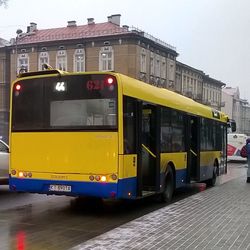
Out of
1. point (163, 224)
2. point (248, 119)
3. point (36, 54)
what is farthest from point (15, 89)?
point (248, 119)

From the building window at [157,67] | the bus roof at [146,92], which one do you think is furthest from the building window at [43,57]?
the bus roof at [146,92]

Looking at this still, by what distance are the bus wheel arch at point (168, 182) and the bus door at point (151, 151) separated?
708mm

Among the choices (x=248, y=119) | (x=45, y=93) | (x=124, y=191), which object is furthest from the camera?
(x=248, y=119)

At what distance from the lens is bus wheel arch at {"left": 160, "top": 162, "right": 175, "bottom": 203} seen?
41.1 ft

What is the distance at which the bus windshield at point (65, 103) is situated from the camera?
1005 centimetres

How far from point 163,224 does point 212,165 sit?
30.7ft

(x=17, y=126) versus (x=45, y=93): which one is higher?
(x=45, y=93)

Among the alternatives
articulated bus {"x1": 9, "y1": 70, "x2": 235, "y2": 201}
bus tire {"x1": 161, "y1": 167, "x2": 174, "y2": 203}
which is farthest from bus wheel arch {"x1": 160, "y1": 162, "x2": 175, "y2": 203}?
articulated bus {"x1": 9, "y1": 70, "x2": 235, "y2": 201}

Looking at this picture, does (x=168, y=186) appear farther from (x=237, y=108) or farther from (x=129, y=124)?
(x=237, y=108)

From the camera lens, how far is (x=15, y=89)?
11023mm

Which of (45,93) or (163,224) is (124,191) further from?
(45,93)

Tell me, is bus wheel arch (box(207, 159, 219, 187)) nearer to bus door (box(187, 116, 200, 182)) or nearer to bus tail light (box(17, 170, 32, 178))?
A: bus door (box(187, 116, 200, 182))

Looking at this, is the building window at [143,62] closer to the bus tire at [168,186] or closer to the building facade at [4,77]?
the building facade at [4,77]

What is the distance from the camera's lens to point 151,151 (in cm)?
1172
